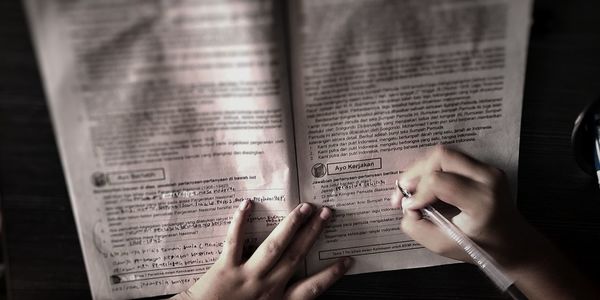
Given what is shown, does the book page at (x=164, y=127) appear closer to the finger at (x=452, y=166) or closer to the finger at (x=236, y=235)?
the finger at (x=236, y=235)

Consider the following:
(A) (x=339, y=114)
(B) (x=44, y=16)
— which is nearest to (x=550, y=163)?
(A) (x=339, y=114)

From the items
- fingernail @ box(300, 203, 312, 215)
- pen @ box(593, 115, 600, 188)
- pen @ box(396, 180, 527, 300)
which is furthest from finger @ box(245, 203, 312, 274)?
pen @ box(593, 115, 600, 188)

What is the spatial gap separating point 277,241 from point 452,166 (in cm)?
19

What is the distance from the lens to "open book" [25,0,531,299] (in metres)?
0.39

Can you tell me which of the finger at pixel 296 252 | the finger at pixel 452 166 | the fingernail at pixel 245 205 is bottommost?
the finger at pixel 296 252

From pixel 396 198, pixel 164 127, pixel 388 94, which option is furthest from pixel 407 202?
pixel 164 127

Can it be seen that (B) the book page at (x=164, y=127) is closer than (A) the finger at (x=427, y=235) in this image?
Yes

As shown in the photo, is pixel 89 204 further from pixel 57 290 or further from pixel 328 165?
pixel 328 165

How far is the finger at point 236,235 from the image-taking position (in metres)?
0.46

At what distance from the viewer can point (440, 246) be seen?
0.49m

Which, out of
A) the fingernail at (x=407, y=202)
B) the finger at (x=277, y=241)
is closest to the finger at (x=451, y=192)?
the fingernail at (x=407, y=202)

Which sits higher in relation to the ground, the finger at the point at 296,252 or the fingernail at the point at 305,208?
the fingernail at the point at 305,208

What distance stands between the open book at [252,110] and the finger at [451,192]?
3 cm

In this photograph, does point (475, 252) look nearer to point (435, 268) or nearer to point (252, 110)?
point (435, 268)
